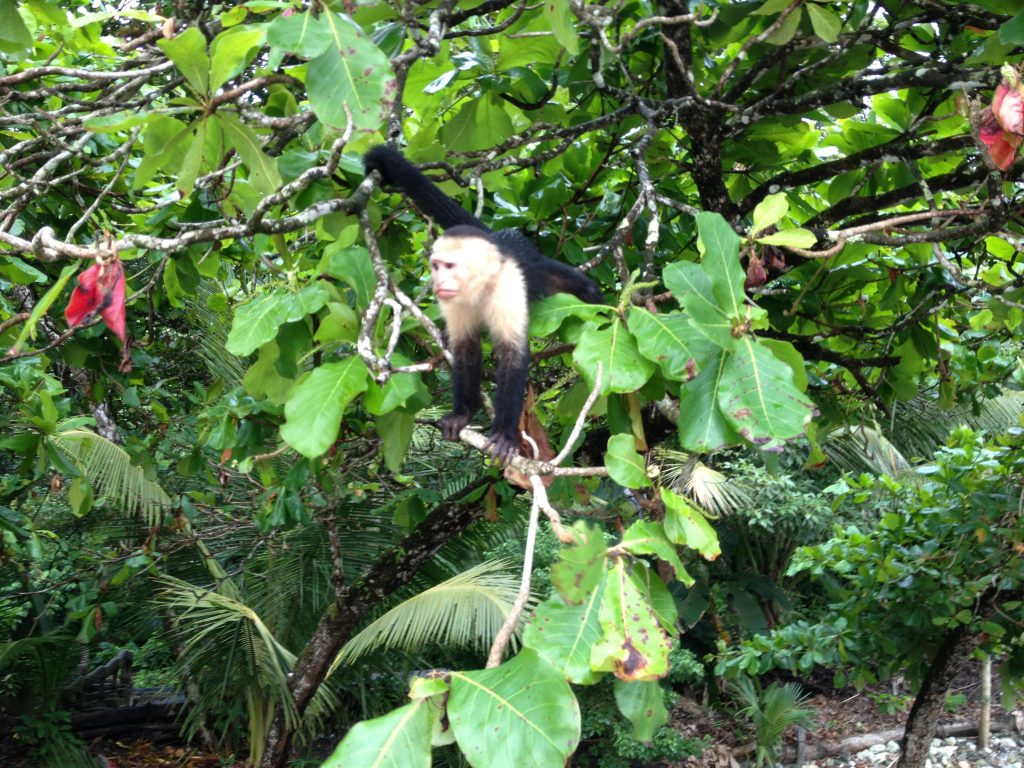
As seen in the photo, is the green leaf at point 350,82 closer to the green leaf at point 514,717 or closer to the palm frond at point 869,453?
the green leaf at point 514,717

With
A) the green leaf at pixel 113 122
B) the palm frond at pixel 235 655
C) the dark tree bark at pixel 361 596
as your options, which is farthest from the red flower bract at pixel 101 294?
the palm frond at pixel 235 655

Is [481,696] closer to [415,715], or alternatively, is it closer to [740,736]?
[415,715]

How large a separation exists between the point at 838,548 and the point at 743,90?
7.86 ft

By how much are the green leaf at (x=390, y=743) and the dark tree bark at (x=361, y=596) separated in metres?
2.74

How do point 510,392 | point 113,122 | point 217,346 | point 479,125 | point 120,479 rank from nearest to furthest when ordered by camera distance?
point 113,122 → point 510,392 → point 479,125 → point 120,479 → point 217,346

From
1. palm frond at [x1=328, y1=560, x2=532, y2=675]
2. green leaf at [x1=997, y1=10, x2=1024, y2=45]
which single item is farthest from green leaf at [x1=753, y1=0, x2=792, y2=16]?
palm frond at [x1=328, y1=560, x2=532, y2=675]

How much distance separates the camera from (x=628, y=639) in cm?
129

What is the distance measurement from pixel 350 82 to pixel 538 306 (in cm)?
64

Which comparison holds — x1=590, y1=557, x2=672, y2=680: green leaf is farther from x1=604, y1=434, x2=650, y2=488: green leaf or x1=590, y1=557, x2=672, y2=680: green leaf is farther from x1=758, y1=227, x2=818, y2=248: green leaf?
x1=758, y1=227, x2=818, y2=248: green leaf

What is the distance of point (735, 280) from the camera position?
1.60 metres

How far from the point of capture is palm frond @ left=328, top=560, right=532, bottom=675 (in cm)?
554

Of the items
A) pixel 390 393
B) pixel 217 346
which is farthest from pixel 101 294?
pixel 217 346

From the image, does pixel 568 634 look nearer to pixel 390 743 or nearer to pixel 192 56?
pixel 390 743

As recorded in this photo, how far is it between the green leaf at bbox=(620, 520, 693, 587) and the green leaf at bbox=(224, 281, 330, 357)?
33.8 inches
